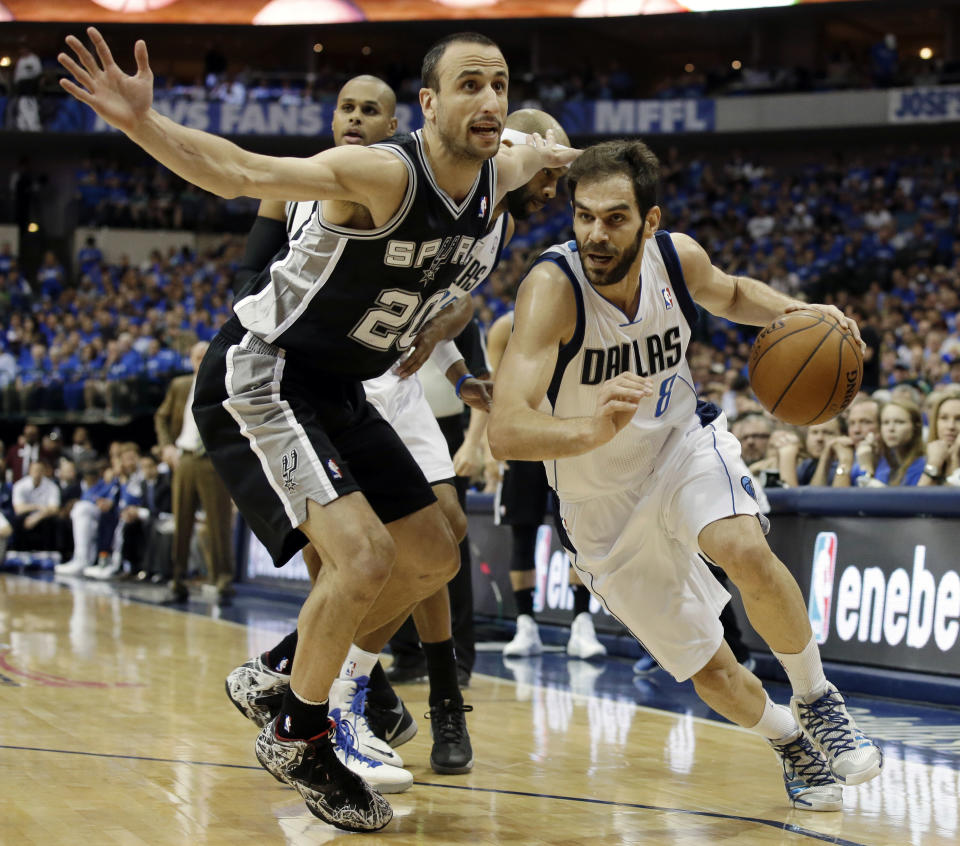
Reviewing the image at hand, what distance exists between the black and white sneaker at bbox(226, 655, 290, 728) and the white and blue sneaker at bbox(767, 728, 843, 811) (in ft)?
5.41

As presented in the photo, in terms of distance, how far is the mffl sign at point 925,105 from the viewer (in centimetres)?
2470

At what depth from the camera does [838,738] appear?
3766 mm

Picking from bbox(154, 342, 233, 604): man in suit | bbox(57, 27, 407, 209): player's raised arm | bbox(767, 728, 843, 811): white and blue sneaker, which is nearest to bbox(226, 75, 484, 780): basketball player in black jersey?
bbox(57, 27, 407, 209): player's raised arm

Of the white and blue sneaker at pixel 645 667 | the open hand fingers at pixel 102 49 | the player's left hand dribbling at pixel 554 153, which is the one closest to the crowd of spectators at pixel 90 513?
the white and blue sneaker at pixel 645 667

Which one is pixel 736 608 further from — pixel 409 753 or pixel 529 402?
pixel 529 402

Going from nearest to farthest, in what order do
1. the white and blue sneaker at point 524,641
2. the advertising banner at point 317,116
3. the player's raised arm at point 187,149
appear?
the player's raised arm at point 187,149, the white and blue sneaker at point 524,641, the advertising banner at point 317,116

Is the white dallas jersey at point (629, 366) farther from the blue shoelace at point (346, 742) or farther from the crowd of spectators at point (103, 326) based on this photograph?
the crowd of spectators at point (103, 326)

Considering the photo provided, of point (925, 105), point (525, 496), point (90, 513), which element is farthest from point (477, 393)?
point (925, 105)

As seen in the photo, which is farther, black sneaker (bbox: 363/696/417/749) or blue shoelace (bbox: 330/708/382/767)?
black sneaker (bbox: 363/696/417/749)

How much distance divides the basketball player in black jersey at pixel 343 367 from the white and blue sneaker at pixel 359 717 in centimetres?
54

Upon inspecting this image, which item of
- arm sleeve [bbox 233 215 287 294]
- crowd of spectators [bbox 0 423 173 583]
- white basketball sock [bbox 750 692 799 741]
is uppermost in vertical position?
arm sleeve [bbox 233 215 287 294]

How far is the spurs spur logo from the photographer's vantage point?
3559 millimetres

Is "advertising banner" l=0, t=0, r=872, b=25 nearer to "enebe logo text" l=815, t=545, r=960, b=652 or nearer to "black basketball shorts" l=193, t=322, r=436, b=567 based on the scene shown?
"enebe logo text" l=815, t=545, r=960, b=652

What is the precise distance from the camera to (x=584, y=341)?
388cm
